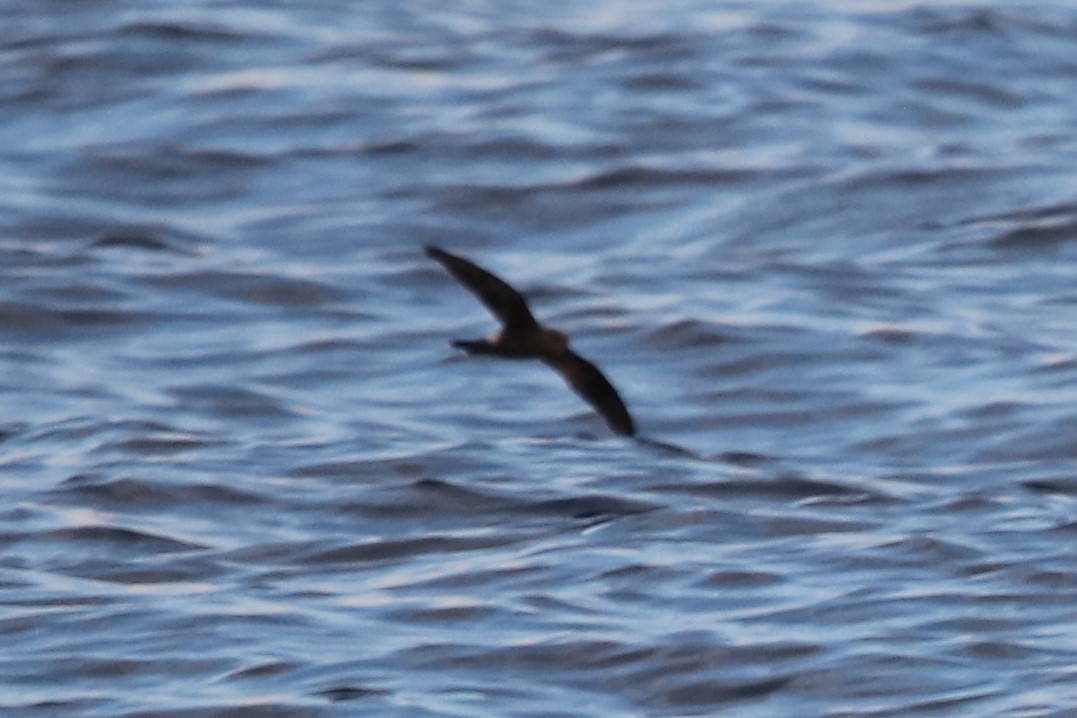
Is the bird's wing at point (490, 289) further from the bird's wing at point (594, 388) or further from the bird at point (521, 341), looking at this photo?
the bird's wing at point (594, 388)

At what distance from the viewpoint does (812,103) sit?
17.5 m

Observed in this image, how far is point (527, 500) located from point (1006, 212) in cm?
479

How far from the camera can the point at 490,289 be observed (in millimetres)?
7043

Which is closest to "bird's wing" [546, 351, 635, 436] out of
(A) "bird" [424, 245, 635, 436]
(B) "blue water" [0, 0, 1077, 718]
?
(A) "bird" [424, 245, 635, 436]

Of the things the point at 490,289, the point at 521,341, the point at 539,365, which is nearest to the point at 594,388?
the point at 521,341

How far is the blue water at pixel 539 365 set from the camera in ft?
32.3

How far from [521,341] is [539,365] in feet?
21.4

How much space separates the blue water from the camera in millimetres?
9852

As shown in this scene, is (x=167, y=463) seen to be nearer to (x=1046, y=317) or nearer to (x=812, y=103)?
(x=1046, y=317)

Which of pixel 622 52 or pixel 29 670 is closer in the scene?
pixel 29 670

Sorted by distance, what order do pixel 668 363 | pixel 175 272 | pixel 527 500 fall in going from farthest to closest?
1. pixel 175 272
2. pixel 668 363
3. pixel 527 500

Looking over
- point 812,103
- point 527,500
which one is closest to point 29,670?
point 527,500

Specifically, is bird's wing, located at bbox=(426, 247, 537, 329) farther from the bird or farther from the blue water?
the blue water

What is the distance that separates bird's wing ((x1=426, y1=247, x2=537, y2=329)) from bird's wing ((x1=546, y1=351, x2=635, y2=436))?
0.93 feet
